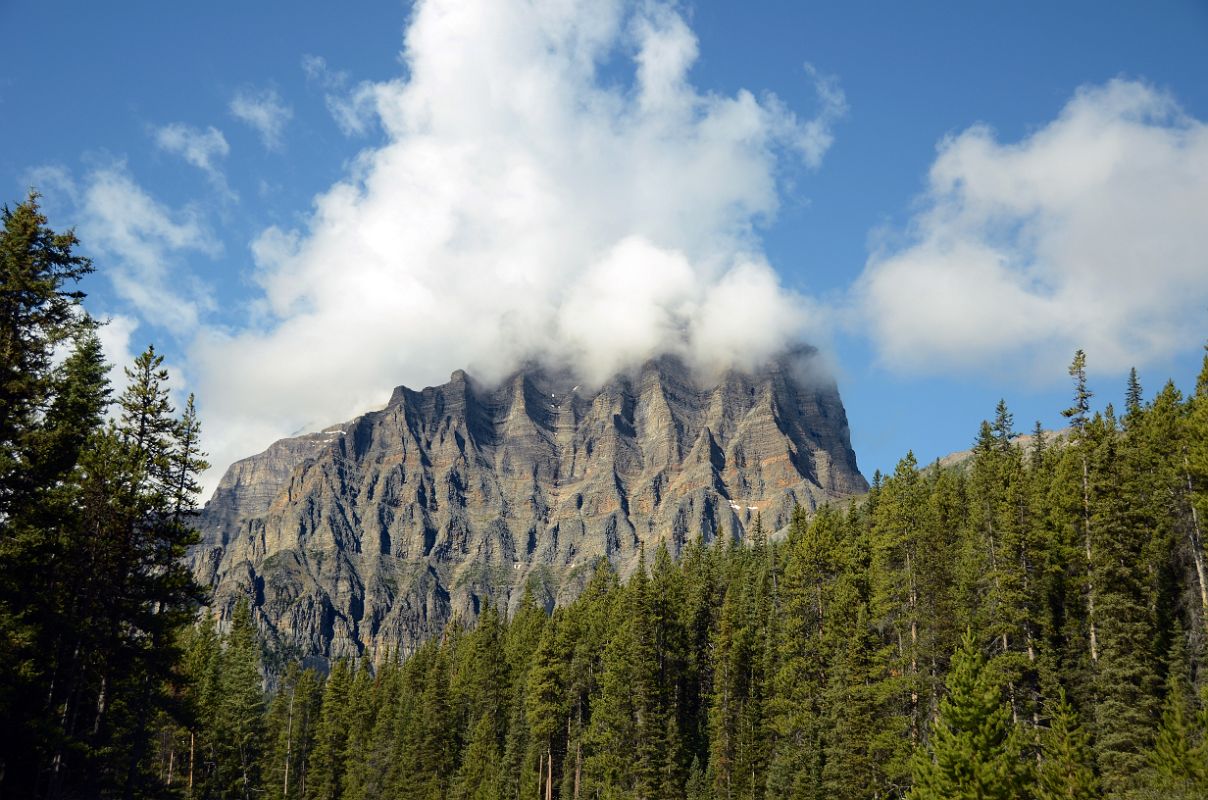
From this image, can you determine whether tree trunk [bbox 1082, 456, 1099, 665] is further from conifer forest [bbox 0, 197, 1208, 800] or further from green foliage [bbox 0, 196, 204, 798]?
green foliage [bbox 0, 196, 204, 798]

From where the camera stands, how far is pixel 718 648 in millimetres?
62531

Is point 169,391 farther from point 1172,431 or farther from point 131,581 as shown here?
point 1172,431

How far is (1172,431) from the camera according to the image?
52.0 metres

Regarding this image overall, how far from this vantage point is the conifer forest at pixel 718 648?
27.8 m

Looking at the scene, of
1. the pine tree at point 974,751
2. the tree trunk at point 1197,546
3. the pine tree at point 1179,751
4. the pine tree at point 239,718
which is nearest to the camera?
the pine tree at point 1179,751

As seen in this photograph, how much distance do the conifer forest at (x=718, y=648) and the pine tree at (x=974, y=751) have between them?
11cm

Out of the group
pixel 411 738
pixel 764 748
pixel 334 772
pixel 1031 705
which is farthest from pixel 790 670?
pixel 334 772

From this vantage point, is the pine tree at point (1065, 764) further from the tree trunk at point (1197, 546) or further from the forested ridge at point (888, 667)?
the tree trunk at point (1197, 546)

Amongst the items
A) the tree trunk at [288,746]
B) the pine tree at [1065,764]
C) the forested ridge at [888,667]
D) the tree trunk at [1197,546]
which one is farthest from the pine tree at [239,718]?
the tree trunk at [1197,546]

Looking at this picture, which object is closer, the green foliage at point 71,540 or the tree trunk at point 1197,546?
the green foliage at point 71,540

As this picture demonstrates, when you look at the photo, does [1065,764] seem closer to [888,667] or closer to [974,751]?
[974,751]

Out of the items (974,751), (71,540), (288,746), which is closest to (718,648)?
(974,751)

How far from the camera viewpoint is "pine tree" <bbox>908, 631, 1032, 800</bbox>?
33.5 m

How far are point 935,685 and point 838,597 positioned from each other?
10.8 m
